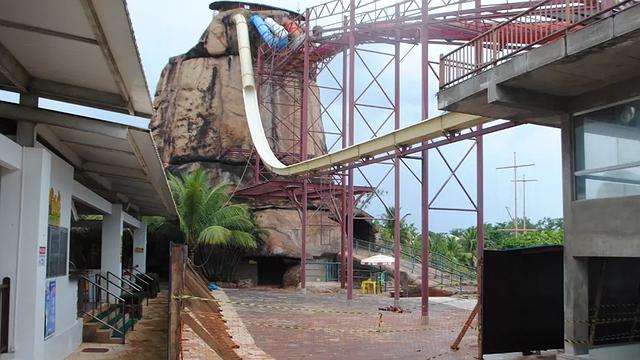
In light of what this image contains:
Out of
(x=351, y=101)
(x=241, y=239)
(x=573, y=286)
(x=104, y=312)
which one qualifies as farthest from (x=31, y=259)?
(x=241, y=239)

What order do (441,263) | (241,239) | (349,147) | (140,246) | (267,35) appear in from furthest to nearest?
(267,35) → (441,263) → (241,239) → (140,246) → (349,147)

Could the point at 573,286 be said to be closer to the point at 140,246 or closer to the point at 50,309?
the point at 50,309

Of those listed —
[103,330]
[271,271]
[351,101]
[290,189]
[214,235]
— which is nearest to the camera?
[103,330]

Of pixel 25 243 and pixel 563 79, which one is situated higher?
pixel 563 79

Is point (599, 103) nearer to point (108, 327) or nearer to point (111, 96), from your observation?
point (111, 96)

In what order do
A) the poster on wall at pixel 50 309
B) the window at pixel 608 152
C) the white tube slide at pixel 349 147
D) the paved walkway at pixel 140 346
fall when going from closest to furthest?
the window at pixel 608 152 < the poster on wall at pixel 50 309 < the paved walkway at pixel 140 346 < the white tube slide at pixel 349 147

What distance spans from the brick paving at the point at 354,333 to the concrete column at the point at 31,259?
14.9ft

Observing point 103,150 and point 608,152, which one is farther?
point 103,150

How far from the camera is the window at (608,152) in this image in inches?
341

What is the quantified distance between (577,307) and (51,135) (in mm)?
8563

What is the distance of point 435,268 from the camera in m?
33.7

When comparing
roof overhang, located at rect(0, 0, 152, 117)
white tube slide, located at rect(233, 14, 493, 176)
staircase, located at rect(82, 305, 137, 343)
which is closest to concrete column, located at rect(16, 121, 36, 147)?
roof overhang, located at rect(0, 0, 152, 117)

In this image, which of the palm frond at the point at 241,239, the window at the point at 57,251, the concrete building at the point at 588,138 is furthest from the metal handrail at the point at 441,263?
the window at the point at 57,251

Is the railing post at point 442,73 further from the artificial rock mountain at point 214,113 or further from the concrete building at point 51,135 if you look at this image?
the artificial rock mountain at point 214,113
